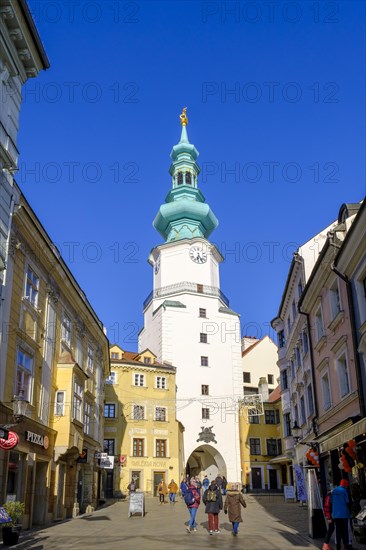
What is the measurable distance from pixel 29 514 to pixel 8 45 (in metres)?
15.3

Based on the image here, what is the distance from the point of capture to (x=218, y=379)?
5906 cm

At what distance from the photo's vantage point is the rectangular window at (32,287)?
21.6 metres

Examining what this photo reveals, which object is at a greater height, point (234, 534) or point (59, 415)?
point (59, 415)

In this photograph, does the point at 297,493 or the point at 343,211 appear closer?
the point at 343,211

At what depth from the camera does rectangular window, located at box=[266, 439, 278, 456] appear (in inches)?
2301

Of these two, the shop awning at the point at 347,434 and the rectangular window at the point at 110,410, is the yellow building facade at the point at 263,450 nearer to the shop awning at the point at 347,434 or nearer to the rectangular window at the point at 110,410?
the rectangular window at the point at 110,410

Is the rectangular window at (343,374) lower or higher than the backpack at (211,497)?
higher

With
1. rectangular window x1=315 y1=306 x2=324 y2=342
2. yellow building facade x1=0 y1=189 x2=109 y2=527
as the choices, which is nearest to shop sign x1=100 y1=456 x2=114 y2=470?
yellow building facade x1=0 y1=189 x2=109 y2=527

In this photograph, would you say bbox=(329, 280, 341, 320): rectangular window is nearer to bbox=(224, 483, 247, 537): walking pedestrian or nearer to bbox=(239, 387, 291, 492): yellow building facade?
bbox=(224, 483, 247, 537): walking pedestrian

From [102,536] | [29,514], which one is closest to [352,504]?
[102,536]

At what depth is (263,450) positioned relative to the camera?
5850cm

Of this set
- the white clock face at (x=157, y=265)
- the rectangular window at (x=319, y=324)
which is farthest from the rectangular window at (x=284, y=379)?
the white clock face at (x=157, y=265)

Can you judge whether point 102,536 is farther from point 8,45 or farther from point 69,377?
point 8,45

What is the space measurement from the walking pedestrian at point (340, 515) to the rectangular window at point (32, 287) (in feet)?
41.5
